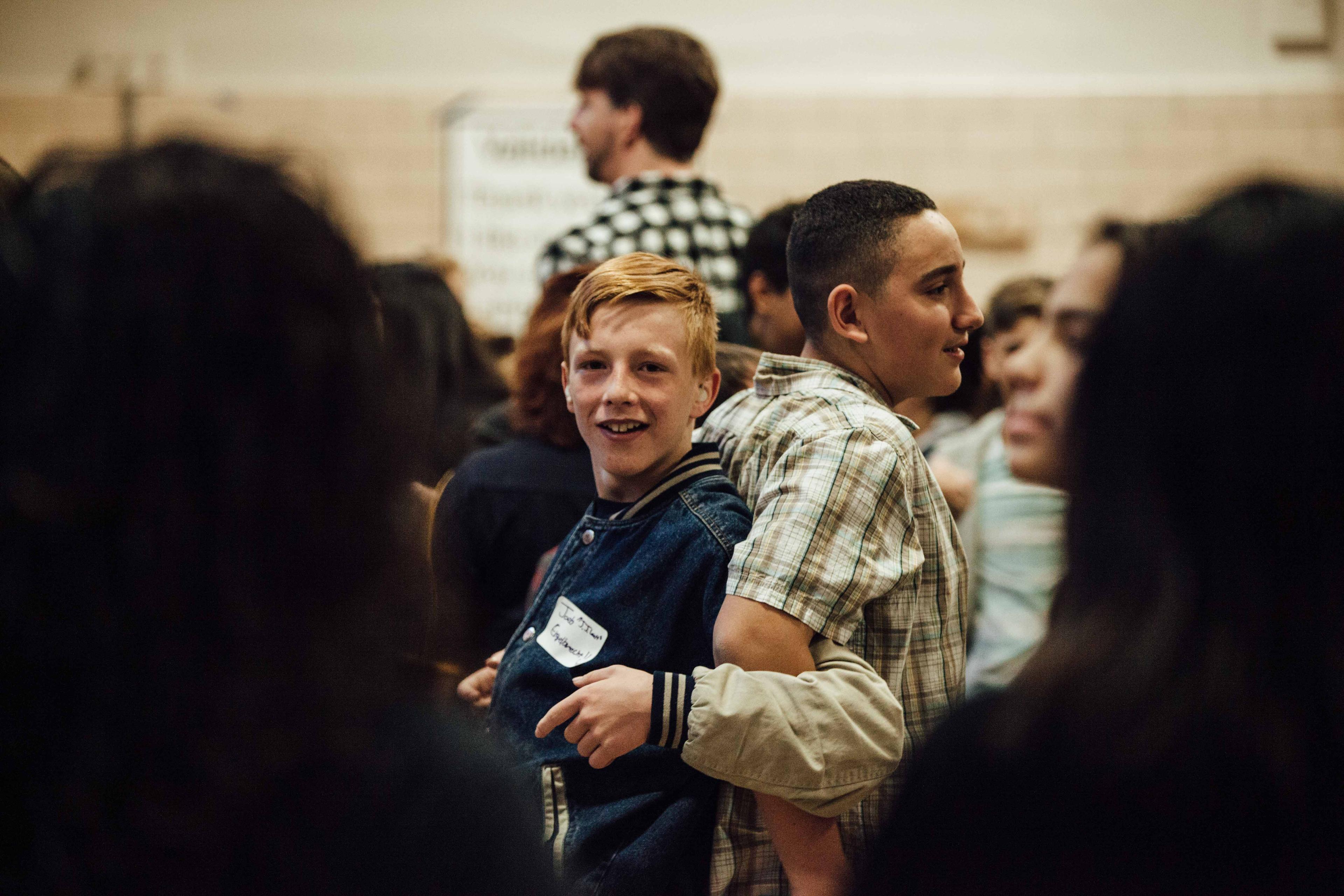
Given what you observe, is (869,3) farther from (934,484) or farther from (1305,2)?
(934,484)

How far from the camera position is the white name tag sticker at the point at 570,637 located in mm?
1593

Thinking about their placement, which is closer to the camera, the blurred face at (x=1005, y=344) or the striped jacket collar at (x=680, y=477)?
the striped jacket collar at (x=680, y=477)

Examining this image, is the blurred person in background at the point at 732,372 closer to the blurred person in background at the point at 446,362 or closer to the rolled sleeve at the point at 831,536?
the rolled sleeve at the point at 831,536

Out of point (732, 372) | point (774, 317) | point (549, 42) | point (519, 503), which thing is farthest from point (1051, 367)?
point (549, 42)

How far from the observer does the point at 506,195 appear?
561 centimetres

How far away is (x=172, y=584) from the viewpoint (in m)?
0.76

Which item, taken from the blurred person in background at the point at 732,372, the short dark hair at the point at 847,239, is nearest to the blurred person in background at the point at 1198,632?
the short dark hair at the point at 847,239

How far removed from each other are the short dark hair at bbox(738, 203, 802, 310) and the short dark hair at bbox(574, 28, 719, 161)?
50cm

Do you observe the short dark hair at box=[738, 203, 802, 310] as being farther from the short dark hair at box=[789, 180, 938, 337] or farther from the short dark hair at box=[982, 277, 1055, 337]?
the short dark hair at box=[982, 277, 1055, 337]

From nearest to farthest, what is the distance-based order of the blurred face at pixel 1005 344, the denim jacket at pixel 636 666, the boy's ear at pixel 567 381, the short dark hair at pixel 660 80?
the denim jacket at pixel 636 666 → the boy's ear at pixel 567 381 → the short dark hair at pixel 660 80 → the blurred face at pixel 1005 344

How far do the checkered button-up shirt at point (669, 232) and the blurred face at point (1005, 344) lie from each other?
2.64ft

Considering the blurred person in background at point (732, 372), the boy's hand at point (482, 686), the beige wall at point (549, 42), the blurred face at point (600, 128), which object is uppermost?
the beige wall at point (549, 42)

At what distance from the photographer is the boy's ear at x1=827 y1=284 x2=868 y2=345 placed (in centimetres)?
175

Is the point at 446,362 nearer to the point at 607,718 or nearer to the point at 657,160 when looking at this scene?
the point at 657,160
